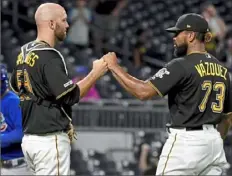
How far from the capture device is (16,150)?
7.72 metres

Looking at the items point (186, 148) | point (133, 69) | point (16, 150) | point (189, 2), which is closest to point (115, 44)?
point (133, 69)

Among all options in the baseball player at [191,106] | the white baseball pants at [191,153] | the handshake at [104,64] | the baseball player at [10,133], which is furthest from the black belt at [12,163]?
the white baseball pants at [191,153]

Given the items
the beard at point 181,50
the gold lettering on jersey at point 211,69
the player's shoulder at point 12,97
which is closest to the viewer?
the gold lettering on jersey at point 211,69

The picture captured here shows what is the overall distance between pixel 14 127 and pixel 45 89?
1107 millimetres

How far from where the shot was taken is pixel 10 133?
7.45 metres

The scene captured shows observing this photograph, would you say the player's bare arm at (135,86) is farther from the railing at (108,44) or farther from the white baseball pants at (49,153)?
the railing at (108,44)

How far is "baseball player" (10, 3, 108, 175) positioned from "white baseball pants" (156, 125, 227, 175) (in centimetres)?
78

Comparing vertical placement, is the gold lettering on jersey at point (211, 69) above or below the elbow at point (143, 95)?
above

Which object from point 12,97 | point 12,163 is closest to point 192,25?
point 12,97

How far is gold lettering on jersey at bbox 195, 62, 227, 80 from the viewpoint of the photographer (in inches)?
263

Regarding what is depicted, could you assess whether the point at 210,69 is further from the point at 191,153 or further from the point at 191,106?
the point at 191,153

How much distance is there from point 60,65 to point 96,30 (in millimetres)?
10108

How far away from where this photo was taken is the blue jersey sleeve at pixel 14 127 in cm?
743

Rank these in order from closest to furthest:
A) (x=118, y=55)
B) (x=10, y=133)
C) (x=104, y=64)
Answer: (x=104, y=64)
(x=10, y=133)
(x=118, y=55)
